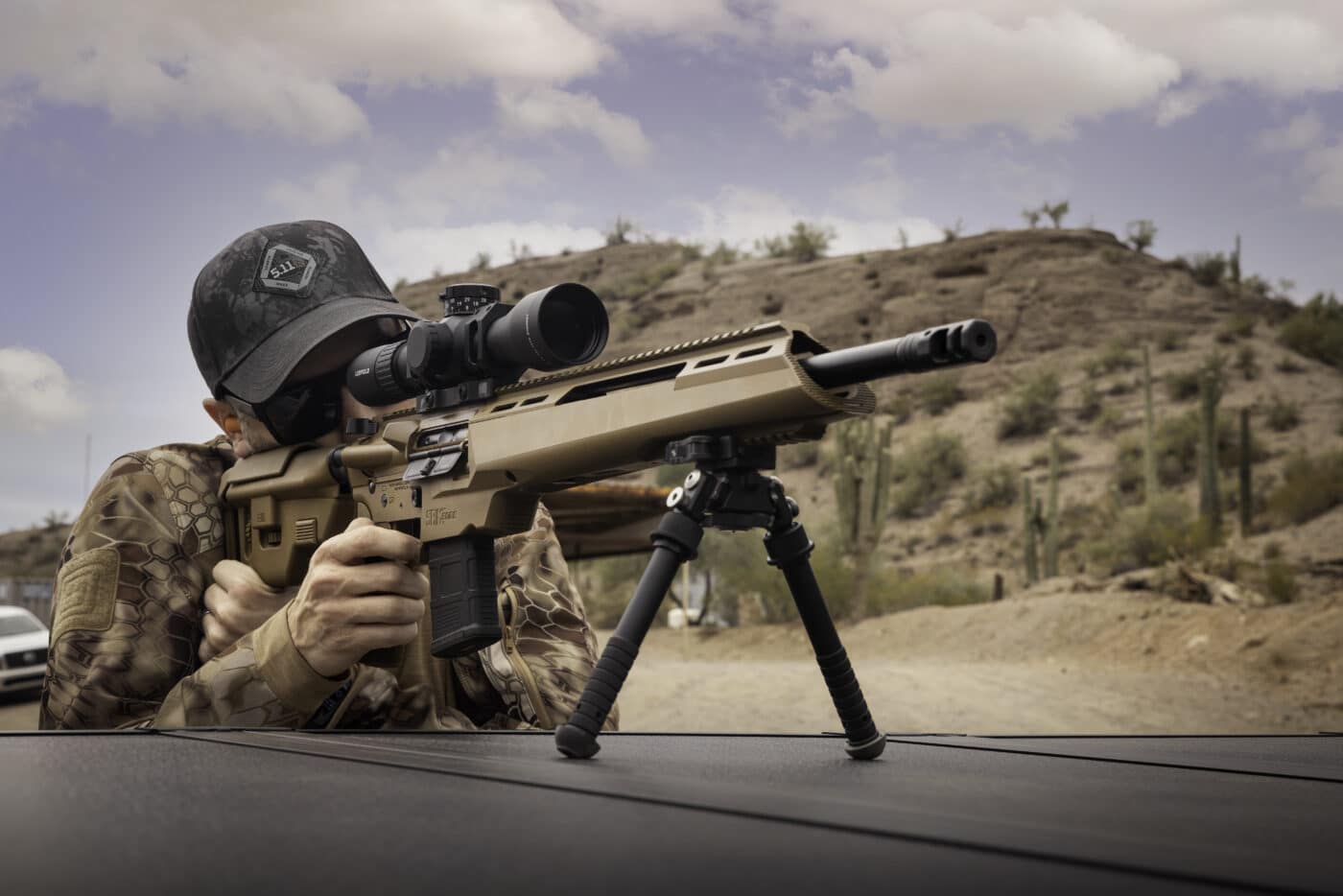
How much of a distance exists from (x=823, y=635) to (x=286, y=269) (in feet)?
5.08

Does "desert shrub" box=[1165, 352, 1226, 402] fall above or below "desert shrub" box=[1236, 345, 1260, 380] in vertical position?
below

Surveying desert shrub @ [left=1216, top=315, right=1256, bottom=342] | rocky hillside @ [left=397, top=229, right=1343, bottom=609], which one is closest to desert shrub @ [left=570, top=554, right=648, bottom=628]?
rocky hillside @ [left=397, top=229, right=1343, bottom=609]

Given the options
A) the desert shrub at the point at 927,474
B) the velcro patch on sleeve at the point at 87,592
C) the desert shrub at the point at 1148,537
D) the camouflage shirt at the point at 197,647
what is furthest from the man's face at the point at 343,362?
the desert shrub at the point at 927,474

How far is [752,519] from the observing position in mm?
→ 1575

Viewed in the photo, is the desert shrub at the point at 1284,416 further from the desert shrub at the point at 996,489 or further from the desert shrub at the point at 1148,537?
the desert shrub at the point at 1148,537

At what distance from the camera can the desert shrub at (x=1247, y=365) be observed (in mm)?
27578

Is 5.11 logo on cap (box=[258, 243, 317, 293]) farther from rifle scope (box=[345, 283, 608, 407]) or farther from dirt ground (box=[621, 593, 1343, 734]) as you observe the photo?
dirt ground (box=[621, 593, 1343, 734])

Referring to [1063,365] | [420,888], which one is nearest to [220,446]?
[420,888]

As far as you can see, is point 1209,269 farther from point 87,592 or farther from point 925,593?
point 87,592

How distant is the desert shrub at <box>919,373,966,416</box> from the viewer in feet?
100

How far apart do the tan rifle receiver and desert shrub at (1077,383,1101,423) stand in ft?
87.9

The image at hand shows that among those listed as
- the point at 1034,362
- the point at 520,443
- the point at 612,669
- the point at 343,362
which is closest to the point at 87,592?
the point at 343,362

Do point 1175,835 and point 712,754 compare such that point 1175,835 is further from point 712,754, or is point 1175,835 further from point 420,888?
point 712,754

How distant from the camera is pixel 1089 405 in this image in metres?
27.6
